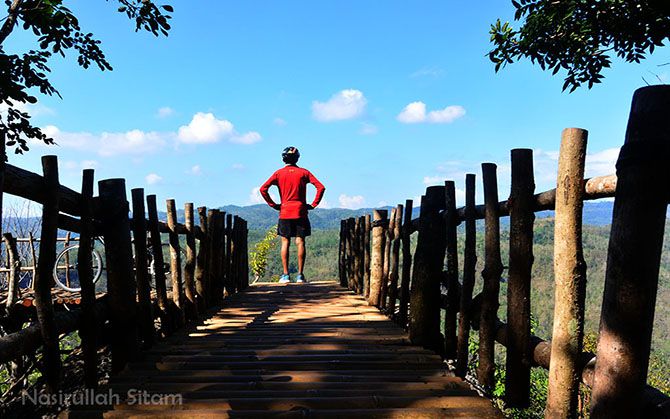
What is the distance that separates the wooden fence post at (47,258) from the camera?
280cm

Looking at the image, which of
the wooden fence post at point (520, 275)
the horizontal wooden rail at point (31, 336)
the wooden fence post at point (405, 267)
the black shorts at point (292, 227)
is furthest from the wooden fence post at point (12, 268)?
the wooden fence post at point (520, 275)

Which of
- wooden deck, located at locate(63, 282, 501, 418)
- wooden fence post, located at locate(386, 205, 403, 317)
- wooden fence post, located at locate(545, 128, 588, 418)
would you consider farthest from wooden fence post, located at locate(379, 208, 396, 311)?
wooden fence post, located at locate(545, 128, 588, 418)

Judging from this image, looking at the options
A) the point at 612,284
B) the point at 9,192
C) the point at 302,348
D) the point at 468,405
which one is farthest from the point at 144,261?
the point at 612,284

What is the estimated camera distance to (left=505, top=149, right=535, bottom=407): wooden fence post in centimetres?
284

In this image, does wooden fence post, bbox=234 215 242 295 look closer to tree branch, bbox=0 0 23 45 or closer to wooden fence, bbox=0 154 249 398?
wooden fence, bbox=0 154 249 398

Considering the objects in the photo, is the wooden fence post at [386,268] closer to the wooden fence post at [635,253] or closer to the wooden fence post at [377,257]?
the wooden fence post at [377,257]

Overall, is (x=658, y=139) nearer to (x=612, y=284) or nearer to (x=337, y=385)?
(x=612, y=284)

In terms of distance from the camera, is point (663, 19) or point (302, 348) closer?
point (302, 348)

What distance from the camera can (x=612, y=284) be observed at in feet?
6.18

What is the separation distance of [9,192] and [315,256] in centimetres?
12467

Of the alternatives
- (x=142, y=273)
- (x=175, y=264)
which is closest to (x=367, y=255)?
(x=175, y=264)

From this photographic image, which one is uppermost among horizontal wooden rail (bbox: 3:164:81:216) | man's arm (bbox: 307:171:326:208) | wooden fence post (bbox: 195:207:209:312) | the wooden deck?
man's arm (bbox: 307:171:326:208)

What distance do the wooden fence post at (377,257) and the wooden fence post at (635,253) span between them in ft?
17.0

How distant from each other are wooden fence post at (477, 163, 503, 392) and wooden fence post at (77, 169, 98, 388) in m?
2.49
